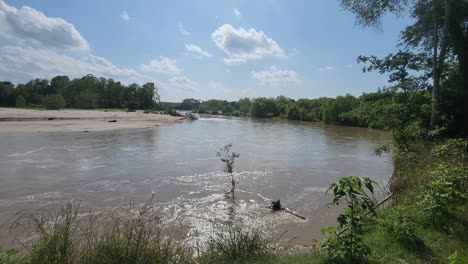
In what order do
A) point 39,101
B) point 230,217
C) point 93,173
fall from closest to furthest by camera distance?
point 230,217 → point 93,173 → point 39,101

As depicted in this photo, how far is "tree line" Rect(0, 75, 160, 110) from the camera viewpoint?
292 feet

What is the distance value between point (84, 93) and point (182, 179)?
96278mm

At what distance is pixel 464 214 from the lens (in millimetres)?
5664

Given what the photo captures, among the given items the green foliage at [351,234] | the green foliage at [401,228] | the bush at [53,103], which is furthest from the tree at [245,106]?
the green foliage at [351,234]

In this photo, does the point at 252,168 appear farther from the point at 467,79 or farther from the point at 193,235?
the point at 467,79

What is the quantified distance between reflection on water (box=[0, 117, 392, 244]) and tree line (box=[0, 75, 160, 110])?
3041 inches

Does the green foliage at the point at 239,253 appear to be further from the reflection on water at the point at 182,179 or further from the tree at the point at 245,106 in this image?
the tree at the point at 245,106

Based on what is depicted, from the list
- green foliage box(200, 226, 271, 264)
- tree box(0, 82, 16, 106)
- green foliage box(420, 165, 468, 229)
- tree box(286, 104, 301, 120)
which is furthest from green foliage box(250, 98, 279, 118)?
green foliage box(200, 226, 271, 264)

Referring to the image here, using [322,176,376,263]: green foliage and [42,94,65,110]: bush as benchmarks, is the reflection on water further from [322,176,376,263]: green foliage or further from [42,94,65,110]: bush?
[42,94,65,110]: bush

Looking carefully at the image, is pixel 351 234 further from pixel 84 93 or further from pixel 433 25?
pixel 84 93

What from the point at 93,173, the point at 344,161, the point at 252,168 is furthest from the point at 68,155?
the point at 344,161

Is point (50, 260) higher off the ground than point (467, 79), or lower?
lower

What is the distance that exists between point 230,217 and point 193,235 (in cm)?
188

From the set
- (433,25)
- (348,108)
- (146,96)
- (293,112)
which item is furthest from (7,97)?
(433,25)
